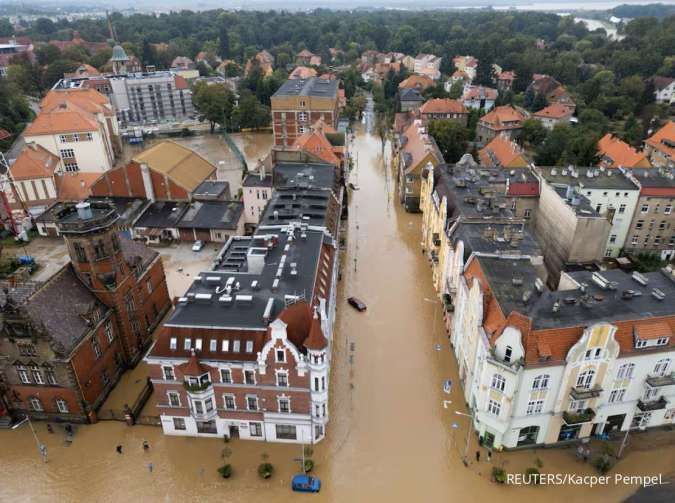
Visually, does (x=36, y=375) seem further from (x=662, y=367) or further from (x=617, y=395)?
(x=662, y=367)

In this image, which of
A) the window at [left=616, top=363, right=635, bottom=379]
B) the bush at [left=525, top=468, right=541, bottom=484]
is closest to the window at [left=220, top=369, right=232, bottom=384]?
the bush at [left=525, top=468, right=541, bottom=484]

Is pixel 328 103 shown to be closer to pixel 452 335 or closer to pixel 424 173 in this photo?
pixel 424 173

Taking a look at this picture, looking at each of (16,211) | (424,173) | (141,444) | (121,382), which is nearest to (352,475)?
(141,444)

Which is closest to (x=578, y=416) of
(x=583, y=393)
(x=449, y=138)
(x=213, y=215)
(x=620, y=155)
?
(x=583, y=393)

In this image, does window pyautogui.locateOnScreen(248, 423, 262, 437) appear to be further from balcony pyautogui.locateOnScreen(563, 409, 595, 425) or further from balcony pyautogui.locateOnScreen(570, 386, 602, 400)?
balcony pyautogui.locateOnScreen(570, 386, 602, 400)

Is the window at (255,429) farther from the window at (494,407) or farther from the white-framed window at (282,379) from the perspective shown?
the window at (494,407)
